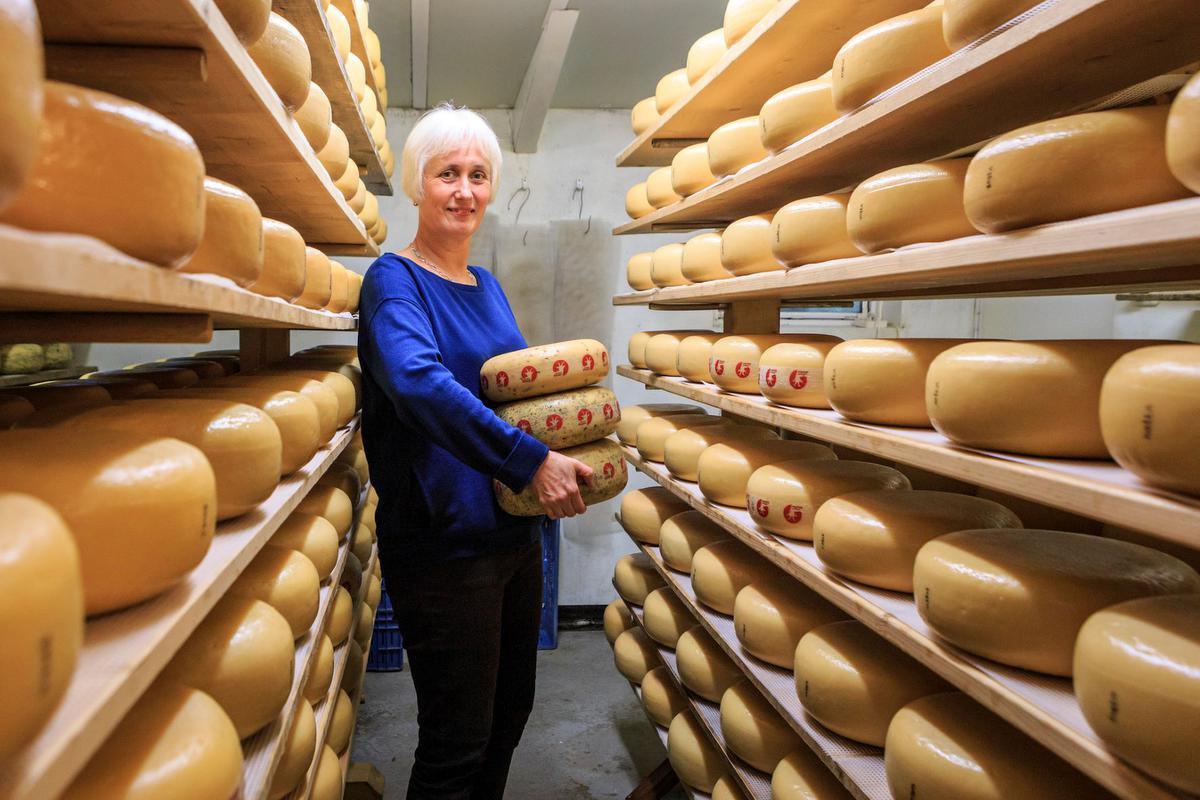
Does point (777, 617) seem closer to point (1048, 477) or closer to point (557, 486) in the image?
point (557, 486)

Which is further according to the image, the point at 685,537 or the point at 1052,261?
the point at 685,537

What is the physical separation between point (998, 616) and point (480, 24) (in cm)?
290

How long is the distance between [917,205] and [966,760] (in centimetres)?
86

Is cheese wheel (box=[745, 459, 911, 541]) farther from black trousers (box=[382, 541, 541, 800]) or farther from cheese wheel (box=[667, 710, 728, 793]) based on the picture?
cheese wheel (box=[667, 710, 728, 793])

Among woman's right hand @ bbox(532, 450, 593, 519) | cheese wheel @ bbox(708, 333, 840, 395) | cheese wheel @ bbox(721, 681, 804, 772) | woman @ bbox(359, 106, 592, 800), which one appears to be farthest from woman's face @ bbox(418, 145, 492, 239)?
cheese wheel @ bbox(721, 681, 804, 772)

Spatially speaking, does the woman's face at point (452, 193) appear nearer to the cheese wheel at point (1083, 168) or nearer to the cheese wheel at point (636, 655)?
the cheese wheel at point (1083, 168)

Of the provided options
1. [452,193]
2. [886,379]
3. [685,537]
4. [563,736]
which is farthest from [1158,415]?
[563,736]

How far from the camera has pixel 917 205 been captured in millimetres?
1204

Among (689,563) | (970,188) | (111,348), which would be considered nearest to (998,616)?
(970,188)

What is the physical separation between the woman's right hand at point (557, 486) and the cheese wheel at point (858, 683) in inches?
22.1

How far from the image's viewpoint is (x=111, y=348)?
364 centimetres

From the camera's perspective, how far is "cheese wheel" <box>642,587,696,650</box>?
239 cm

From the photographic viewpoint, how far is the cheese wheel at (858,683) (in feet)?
4.28

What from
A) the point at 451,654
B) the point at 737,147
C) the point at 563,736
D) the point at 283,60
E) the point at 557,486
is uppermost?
the point at 737,147
